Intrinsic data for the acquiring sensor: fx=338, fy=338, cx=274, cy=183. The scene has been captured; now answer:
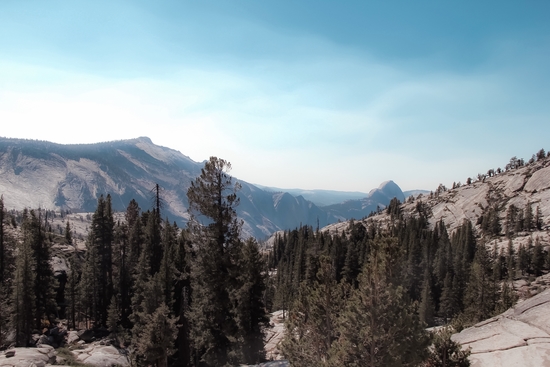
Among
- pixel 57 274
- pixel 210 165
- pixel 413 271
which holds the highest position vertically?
pixel 210 165

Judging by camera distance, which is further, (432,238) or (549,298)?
(432,238)

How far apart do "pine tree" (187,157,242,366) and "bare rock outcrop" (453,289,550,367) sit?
15.6 meters

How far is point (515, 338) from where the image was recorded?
20203 millimetres

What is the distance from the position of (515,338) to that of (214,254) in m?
19.3

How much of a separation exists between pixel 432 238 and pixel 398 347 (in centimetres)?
10025

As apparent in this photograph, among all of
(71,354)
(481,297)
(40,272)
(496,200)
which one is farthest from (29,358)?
(496,200)

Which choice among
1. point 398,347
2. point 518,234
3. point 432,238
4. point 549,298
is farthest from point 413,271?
point 398,347

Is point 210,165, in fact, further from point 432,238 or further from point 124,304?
point 432,238

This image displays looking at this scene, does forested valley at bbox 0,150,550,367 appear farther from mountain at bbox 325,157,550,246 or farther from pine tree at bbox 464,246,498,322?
mountain at bbox 325,157,550,246

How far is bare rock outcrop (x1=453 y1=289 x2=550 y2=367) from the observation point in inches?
712

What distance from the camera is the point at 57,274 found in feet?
194

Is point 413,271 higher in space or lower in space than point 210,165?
lower

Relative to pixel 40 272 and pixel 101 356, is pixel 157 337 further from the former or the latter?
pixel 40 272

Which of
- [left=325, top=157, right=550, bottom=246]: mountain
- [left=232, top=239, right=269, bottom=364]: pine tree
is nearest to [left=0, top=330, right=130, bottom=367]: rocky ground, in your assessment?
[left=232, top=239, right=269, bottom=364]: pine tree
